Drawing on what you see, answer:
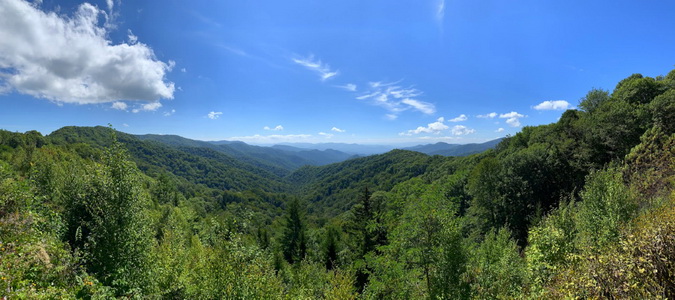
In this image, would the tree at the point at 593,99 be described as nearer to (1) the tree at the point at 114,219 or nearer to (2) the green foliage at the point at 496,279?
(2) the green foliage at the point at 496,279

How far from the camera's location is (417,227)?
13.7 meters

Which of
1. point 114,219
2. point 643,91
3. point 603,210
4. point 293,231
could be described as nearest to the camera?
point 114,219

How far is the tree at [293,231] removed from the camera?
45625 millimetres

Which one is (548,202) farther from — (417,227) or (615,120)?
(417,227)

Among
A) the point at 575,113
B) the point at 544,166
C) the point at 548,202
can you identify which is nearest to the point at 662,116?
the point at 544,166

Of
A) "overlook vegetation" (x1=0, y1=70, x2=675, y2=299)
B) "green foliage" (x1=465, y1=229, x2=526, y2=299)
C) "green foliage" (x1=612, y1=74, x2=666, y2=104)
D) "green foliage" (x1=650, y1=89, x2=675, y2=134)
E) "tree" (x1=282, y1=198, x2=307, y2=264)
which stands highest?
"green foliage" (x1=612, y1=74, x2=666, y2=104)

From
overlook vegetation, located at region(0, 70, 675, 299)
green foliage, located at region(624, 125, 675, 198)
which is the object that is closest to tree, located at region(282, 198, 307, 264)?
overlook vegetation, located at region(0, 70, 675, 299)

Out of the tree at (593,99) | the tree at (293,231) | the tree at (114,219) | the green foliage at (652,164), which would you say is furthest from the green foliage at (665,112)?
the tree at (293,231)

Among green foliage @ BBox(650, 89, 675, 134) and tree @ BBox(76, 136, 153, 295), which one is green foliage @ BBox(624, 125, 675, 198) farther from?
tree @ BBox(76, 136, 153, 295)

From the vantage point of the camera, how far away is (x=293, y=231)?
46.7m

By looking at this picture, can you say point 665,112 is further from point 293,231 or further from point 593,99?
point 293,231

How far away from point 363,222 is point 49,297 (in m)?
28.1

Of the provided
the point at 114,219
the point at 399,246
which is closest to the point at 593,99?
the point at 399,246

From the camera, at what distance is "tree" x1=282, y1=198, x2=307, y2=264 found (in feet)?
150
